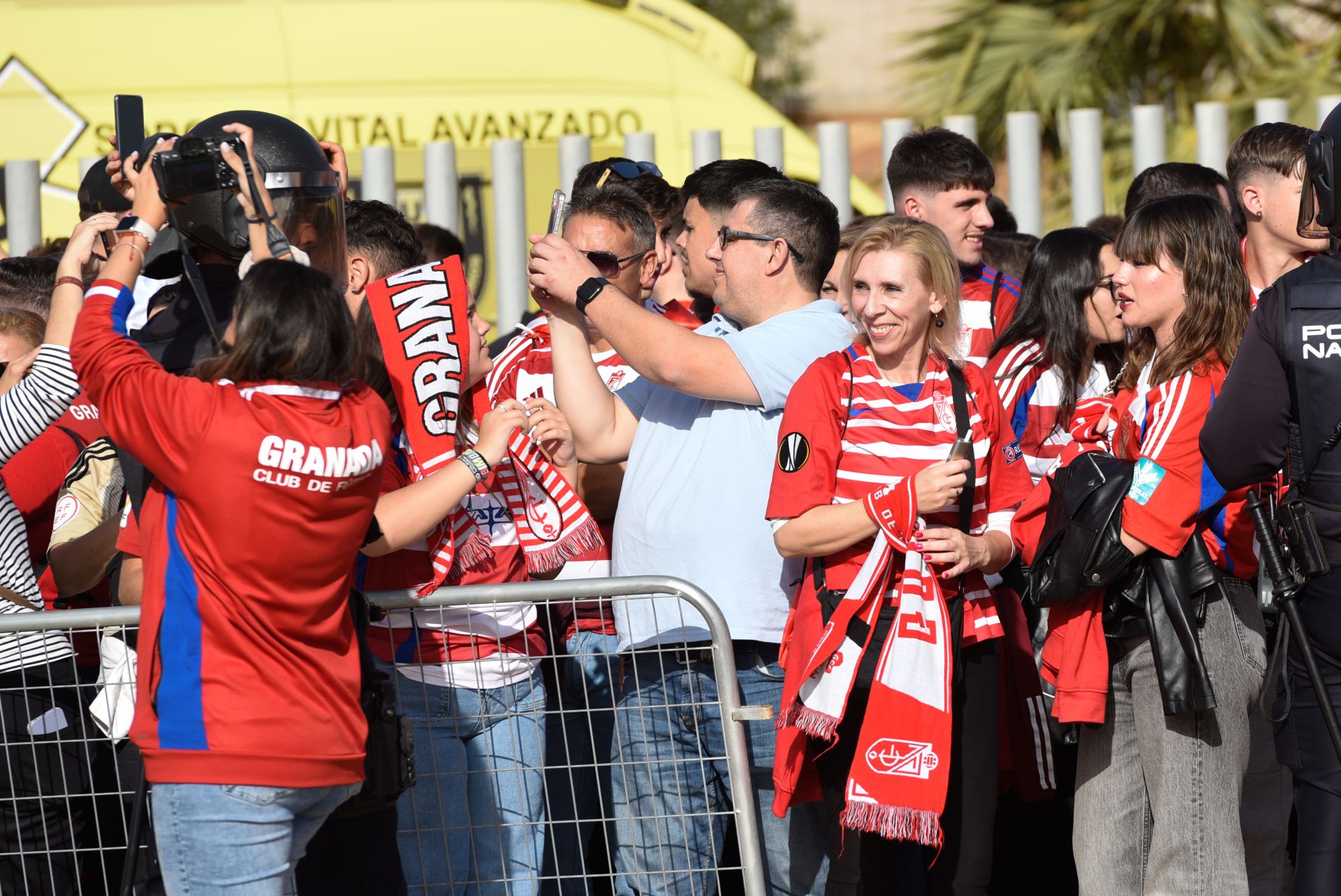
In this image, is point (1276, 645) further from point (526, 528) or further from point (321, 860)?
point (321, 860)

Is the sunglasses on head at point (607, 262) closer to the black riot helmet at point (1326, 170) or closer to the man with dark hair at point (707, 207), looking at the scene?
the man with dark hair at point (707, 207)

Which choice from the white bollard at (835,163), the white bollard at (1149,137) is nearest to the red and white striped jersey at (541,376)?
the white bollard at (835,163)

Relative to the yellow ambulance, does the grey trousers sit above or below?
below

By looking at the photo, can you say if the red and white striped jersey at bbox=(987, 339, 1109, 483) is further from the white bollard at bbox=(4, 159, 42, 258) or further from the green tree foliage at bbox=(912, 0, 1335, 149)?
the green tree foliage at bbox=(912, 0, 1335, 149)

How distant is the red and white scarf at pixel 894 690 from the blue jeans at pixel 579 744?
54cm

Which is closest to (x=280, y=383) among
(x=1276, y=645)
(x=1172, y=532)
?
(x=1172, y=532)

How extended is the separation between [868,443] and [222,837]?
A: 1.52 metres

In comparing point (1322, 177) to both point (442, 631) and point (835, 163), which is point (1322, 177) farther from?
point (835, 163)

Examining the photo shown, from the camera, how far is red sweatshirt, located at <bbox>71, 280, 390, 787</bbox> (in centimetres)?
257

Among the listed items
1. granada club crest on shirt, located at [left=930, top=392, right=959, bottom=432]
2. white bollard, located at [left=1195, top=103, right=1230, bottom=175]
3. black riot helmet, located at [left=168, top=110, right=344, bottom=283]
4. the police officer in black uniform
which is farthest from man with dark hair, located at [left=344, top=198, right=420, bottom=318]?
white bollard, located at [left=1195, top=103, right=1230, bottom=175]

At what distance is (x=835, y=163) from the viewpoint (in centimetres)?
727

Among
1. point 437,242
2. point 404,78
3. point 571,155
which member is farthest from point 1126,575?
point 404,78

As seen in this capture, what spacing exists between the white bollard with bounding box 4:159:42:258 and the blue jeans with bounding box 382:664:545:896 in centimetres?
442

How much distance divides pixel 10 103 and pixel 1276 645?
7417mm
